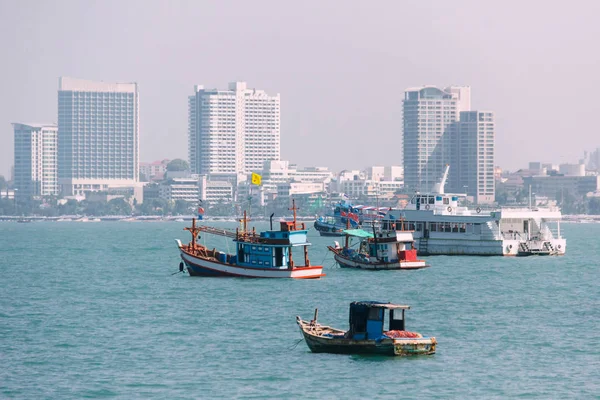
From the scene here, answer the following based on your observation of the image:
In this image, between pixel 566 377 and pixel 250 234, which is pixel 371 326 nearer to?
pixel 566 377

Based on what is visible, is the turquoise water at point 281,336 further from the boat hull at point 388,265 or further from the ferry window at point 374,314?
the ferry window at point 374,314

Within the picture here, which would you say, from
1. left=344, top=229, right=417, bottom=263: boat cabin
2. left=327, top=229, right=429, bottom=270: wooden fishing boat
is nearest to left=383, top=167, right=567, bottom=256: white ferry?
left=327, top=229, right=429, bottom=270: wooden fishing boat

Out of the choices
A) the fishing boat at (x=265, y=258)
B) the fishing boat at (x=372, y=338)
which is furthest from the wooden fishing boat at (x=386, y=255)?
the fishing boat at (x=372, y=338)

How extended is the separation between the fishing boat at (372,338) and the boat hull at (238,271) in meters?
34.4

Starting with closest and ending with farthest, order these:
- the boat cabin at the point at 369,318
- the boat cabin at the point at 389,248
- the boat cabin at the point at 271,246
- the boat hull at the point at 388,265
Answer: the boat cabin at the point at 369,318 → the boat cabin at the point at 271,246 → the boat hull at the point at 388,265 → the boat cabin at the point at 389,248

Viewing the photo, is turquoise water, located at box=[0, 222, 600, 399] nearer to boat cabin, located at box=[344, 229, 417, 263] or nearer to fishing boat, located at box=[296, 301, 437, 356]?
fishing boat, located at box=[296, 301, 437, 356]

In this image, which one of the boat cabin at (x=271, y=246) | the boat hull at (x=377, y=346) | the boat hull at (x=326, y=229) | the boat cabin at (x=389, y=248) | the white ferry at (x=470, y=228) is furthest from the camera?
the boat hull at (x=326, y=229)

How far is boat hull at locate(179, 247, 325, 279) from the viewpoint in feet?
285

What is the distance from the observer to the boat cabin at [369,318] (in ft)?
166

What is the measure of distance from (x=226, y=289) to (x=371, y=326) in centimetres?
3083

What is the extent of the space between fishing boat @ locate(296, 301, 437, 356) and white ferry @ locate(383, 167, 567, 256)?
2474 inches

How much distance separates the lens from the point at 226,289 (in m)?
81.0

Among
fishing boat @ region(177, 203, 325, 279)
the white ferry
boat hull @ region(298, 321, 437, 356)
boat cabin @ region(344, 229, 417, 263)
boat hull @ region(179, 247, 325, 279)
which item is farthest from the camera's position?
the white ferry

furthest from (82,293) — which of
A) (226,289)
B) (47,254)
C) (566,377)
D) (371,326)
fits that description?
(47,254)
